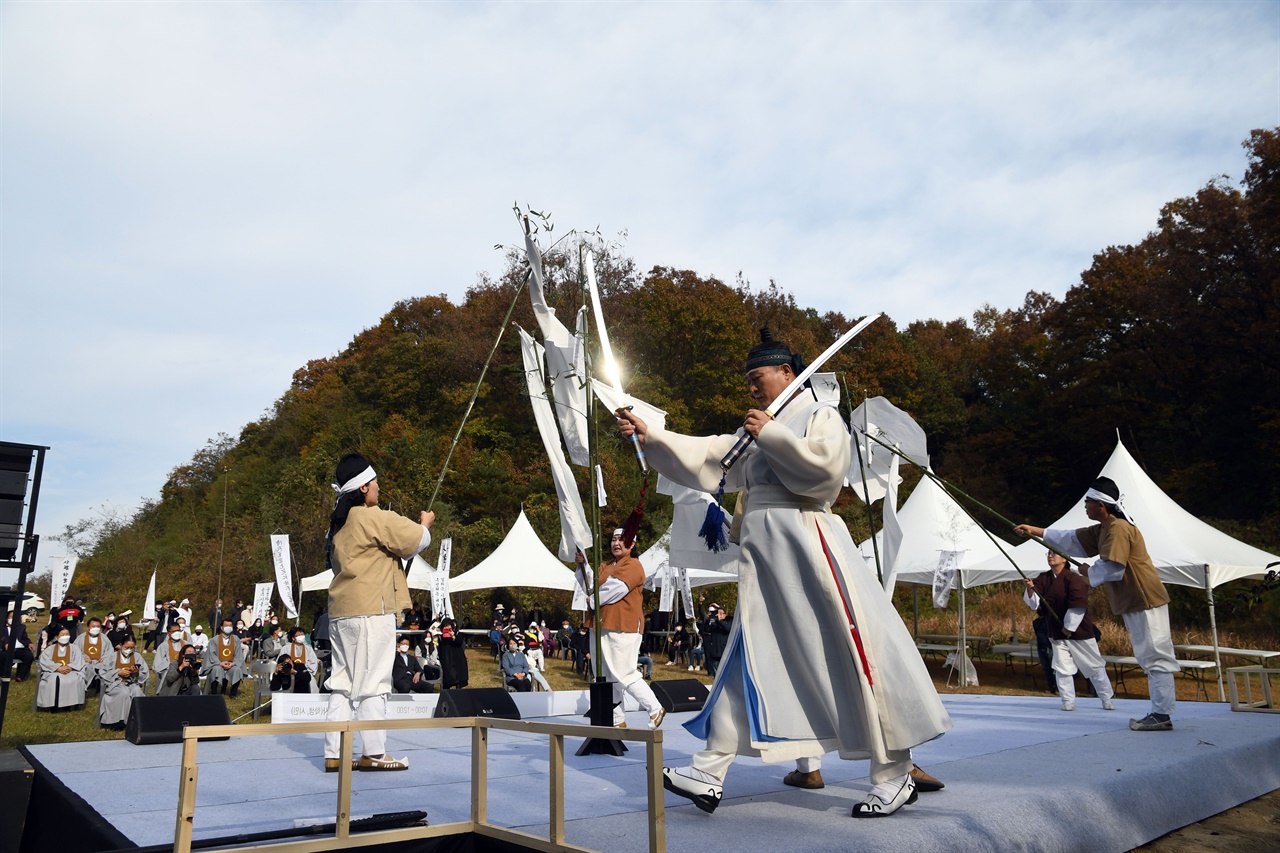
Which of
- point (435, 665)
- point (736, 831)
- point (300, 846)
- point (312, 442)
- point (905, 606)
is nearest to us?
point (300, 846)

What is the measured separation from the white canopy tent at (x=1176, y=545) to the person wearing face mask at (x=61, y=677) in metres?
13.7

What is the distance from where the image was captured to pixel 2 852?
409 cm

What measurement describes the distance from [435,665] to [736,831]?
1227 cm

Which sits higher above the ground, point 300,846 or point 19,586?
point 19,586

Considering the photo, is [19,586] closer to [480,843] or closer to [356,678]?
[356,678]

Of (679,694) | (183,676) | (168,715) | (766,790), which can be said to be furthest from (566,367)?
(183,676)

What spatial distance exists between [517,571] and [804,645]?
15.4 meters

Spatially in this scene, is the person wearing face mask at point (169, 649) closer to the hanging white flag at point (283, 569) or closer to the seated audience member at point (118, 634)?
the seated audience member at point (118, 634)

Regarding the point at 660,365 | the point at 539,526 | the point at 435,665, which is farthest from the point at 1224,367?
the point at 435,665

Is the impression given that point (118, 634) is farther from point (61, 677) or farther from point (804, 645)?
point (804, 645)

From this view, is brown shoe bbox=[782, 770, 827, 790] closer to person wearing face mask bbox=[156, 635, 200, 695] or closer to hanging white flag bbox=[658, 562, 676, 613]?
person wearing face mask bbox=[156, 635, 200, 695]

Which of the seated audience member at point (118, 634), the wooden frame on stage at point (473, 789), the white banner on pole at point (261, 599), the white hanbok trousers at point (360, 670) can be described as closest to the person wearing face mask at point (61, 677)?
the seated audience member at point (118, 634)

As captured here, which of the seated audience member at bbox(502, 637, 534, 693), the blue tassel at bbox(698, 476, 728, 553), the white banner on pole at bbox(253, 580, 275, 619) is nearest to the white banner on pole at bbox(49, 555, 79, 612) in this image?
the white banner on pole at bbox(253, 580, 275, 619)

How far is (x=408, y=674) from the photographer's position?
12.8 meters
